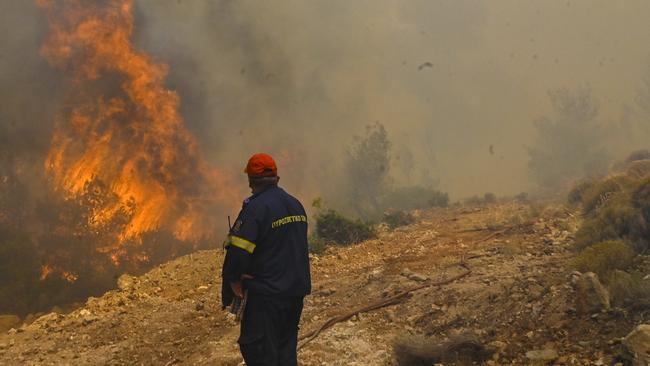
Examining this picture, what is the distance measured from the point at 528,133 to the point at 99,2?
83.6m

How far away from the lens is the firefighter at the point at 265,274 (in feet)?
11.4

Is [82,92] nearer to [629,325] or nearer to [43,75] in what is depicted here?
[43,75]

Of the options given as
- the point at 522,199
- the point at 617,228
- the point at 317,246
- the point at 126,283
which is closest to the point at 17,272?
the point at 126,283

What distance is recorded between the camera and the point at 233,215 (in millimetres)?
19438

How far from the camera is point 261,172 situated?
147 inches

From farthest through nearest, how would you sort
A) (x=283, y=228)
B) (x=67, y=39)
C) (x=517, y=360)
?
(x=67, y=39), (x=517, y=360), (x=283, y=228)

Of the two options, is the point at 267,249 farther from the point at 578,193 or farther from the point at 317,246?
the point at 578,193

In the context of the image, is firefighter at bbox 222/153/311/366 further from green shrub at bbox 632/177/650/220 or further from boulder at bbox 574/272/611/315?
green shrub at bbox 632/177/650/220

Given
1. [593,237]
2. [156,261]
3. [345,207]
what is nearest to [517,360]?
[593,237]

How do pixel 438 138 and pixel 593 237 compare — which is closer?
pixel 593 237

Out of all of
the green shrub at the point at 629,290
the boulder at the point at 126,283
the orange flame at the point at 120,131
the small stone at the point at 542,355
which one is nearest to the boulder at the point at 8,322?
the boulder at the point at 126,283

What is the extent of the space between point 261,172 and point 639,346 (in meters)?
3.63

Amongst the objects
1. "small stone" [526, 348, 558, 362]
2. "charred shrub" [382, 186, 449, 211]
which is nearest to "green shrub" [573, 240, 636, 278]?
"small stone" [526, 348, 558, 362]

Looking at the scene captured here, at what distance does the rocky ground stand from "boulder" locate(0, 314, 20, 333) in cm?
111
